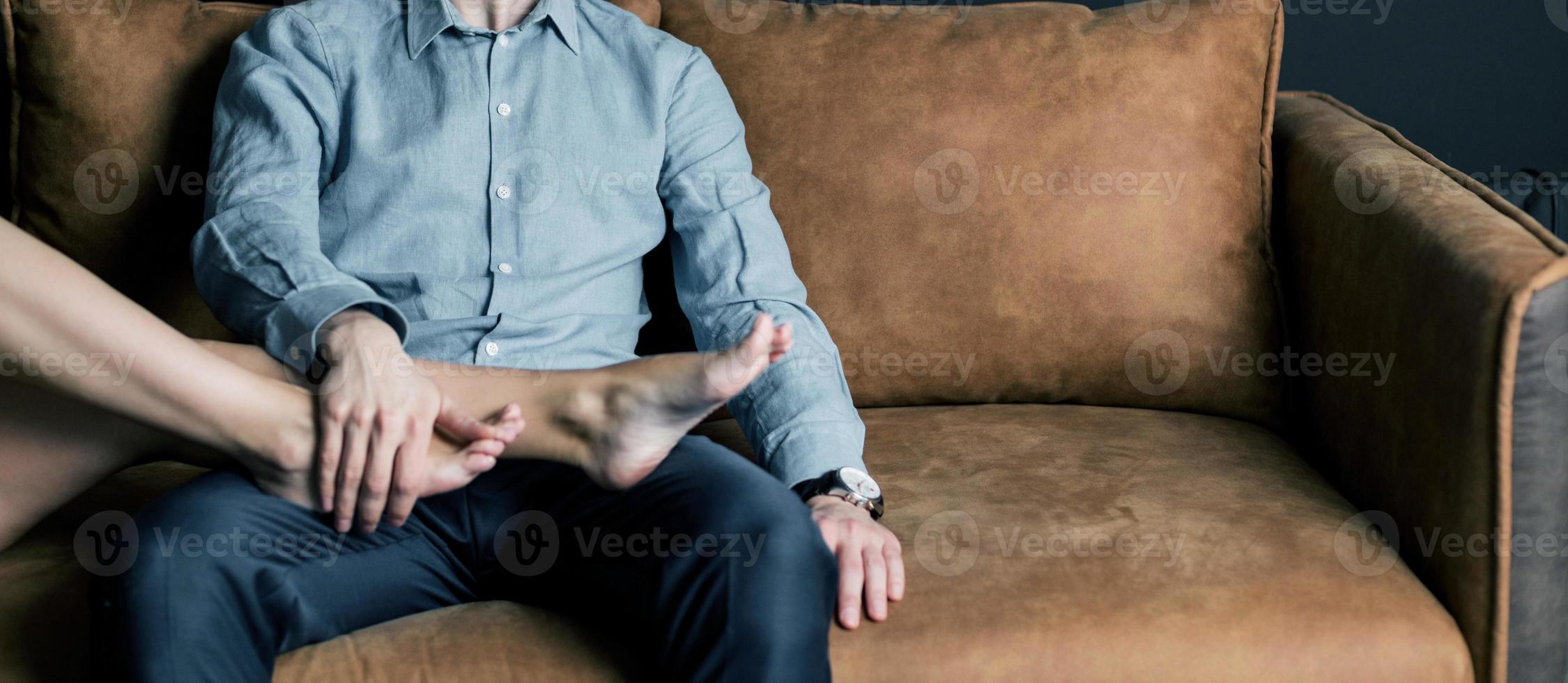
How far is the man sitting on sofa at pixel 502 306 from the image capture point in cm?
84

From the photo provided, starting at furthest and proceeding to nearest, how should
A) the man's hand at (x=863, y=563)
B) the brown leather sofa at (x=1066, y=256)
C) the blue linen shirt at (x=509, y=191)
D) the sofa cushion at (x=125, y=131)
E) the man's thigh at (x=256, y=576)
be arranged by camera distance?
the sofa cushion at (x=125, y=131), the blue linen shirt at (x=509, y=191), the brown leather sofa at (x=1066, y=256), the man's hand at (x=863, y=563), the man's thigh at (x=256, y=576)

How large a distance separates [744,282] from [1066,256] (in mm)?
385

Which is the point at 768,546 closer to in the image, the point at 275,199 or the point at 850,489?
the point at 850,489

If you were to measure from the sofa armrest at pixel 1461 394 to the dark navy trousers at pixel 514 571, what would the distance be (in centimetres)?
51

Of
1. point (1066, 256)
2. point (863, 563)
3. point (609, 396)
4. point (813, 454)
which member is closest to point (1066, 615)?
point (863, 563)

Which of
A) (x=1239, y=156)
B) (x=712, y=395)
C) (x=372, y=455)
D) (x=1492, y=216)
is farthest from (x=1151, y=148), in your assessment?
(x=372, y=455)

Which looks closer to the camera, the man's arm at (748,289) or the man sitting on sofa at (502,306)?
the man sitting on sofa at (502,306)

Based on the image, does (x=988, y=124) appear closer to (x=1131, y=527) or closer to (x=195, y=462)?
(x=1131, y=527)

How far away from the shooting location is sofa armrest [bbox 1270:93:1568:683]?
90 cm

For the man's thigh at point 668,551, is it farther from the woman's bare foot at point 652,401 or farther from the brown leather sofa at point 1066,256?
the brown leather sofa at point 1066,256

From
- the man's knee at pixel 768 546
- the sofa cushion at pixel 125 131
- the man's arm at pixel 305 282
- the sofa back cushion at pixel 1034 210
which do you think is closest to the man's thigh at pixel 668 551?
the man's knee at pixel 768 546

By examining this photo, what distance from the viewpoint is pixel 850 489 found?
3.40ft

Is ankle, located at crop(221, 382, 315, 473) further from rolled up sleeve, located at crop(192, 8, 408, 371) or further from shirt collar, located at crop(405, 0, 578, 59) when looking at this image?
shirt collar, located at crop(405, 0, 578, 59)

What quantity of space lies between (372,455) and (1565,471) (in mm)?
916
